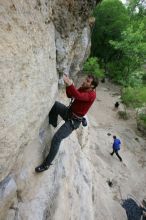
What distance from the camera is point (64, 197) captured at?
8109 mm

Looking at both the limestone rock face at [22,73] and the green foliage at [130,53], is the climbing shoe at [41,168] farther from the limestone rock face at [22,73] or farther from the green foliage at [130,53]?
the green foliage at [130,53]

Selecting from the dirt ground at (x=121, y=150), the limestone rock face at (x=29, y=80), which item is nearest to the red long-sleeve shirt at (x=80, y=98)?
the limestone rock face at (x=29, y=80)

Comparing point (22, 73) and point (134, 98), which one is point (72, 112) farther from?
point (134, 98)

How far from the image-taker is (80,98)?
6.64m

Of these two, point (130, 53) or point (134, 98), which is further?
point (130, 53)

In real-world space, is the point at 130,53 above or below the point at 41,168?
below

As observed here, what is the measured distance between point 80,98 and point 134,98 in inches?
761

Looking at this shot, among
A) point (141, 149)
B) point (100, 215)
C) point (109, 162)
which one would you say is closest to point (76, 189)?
point (100, 215)

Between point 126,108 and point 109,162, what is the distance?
11.0 meters

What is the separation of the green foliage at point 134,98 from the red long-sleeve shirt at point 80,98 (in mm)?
18731

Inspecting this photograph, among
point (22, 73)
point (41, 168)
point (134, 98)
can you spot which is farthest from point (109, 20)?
point (22, 73)

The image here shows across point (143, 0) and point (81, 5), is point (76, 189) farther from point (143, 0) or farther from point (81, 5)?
point (143, 0)

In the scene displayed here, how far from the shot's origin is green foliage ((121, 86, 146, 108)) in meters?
24.9

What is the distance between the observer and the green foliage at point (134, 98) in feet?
81.8
